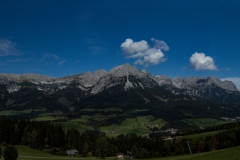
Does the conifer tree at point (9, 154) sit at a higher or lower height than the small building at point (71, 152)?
higher

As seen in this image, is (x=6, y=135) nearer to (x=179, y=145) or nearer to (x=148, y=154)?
(x=148, y=154)

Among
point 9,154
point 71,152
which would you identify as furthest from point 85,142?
point 9,154

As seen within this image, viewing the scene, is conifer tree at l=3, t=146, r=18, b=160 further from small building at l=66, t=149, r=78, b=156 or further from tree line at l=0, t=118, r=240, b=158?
small building at l=66, t=149, r=78, b=156

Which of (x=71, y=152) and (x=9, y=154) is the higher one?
(x=9, y=154)

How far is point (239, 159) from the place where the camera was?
130 ft

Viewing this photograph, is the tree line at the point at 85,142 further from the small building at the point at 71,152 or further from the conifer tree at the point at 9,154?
the conifer tree at the point at 9,154

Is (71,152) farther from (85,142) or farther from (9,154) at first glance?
(9,154)

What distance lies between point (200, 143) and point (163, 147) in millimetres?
22432

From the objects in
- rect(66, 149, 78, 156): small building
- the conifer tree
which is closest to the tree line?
rect(66, 149, 78, 156): small building

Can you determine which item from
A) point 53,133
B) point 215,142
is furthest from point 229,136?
point 53,133

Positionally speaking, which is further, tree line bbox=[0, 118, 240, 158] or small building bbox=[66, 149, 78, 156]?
tree line bbox=[0, 118, 240, 158]

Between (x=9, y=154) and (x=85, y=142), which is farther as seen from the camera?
(x=85, y=142)

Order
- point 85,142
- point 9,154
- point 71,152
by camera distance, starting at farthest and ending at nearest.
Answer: point 85,142 → point 71,152 → point 9,154

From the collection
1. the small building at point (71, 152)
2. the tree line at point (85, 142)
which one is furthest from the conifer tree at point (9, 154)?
the small building at point (71, 152)
